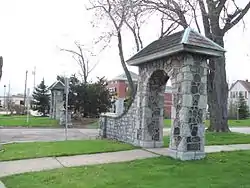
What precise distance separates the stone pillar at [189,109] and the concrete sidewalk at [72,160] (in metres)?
1.00

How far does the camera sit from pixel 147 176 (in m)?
7.24

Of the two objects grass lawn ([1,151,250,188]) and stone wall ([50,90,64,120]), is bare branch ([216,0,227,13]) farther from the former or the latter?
stone wall ([50,90,64,120])

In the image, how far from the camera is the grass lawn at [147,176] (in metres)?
6.58

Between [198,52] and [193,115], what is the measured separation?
5.83 ft

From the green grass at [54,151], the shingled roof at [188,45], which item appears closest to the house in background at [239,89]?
the green grass at [54,151]

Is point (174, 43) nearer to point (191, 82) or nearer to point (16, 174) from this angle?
point (191, 82)

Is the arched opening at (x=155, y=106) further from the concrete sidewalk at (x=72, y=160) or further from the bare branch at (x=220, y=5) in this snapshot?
the bare branch at (x=220, y=5)

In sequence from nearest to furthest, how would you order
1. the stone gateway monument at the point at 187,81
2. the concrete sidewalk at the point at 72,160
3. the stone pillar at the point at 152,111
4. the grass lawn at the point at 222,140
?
the concrete sidewalk at the point at 72,160 < the stone gateway monument at the point at 187,81 < the stone pillar at the point at 152,111 < the grass lawn at the point at 222,140

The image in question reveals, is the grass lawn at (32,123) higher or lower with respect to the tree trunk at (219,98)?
lower

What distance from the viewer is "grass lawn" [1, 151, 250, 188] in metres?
6.58

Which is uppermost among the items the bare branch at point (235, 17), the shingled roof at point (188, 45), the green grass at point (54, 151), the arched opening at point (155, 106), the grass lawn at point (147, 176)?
the bare branch at point (235, 17)

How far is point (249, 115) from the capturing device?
5003cm

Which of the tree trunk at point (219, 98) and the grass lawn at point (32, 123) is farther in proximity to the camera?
the grass lawn at point (32, 123)

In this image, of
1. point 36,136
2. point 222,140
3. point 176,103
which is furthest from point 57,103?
point 176,103
